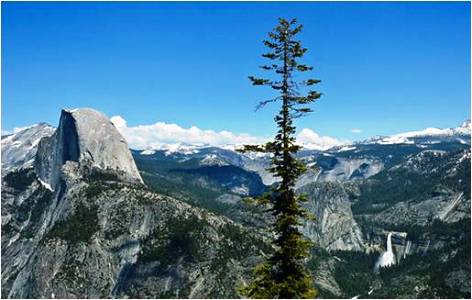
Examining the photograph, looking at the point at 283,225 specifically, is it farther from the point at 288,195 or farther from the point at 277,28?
the point at 277,28

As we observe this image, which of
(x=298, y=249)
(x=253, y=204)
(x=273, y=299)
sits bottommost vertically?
(x=273, y=299)

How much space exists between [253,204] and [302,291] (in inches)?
250

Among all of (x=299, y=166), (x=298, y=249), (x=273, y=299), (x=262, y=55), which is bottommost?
(x=273, y=299)

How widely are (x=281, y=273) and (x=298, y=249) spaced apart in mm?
1860

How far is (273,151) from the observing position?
38250 millimetres

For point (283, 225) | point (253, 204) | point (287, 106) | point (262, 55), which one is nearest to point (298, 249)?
point (283, 225)

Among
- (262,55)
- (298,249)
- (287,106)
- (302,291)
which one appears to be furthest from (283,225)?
(262,55)

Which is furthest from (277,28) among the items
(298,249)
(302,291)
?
(302,291)

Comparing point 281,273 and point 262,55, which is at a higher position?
point 262,55

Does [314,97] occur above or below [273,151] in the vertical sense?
above

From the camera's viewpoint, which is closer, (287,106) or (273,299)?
(273,299)

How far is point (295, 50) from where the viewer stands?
38.6m

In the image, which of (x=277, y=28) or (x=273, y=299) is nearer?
(x=273, y=299)

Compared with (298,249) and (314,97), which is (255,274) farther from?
(314,97)
